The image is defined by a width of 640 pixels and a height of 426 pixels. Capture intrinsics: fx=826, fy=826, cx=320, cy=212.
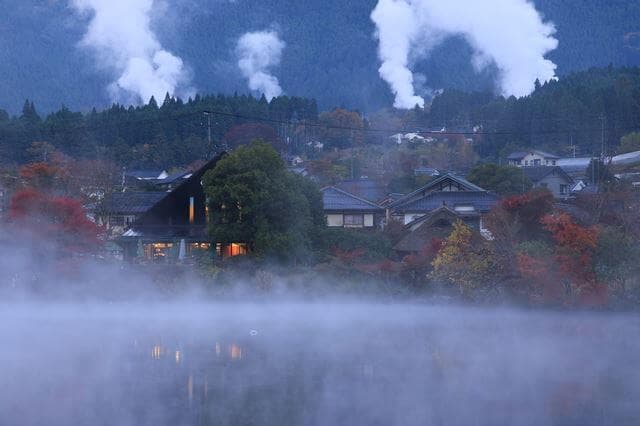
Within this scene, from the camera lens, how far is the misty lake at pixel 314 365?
31.0 ft

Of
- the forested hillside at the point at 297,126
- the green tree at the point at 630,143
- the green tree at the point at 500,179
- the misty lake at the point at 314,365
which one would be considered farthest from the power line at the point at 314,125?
the misty lake at the point at 314,365

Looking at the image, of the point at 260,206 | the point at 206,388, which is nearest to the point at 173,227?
the point at 260,206

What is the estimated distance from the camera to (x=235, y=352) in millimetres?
13164

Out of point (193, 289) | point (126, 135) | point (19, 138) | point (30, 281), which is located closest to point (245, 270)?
point (193, 289)

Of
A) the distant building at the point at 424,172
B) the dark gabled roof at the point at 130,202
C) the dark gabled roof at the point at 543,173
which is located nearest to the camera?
the dark gabled roof at the point at 130,202

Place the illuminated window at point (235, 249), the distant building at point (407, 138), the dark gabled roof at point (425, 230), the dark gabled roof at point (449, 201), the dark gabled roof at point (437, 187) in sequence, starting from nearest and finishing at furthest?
the illuminated window at point (235, 249)
the dark gabled roof at point (425, 230)
the dark gabled roof at point (449, 201)
the dark gabled roof at point (437, 187)
the distant building at point (407, 138)

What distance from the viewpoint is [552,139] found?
3791 centimetres

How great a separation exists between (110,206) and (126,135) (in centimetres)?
1582

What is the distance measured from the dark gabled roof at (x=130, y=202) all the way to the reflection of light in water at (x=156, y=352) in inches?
487

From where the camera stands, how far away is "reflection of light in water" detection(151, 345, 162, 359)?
12.8 meters

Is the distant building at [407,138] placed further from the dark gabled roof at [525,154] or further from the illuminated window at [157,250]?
the illuminated window at [157,250]

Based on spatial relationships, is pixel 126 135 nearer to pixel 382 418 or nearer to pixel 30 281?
pixel 30 281

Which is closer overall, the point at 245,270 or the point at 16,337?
the point at 16,337

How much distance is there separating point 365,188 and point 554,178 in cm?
694
